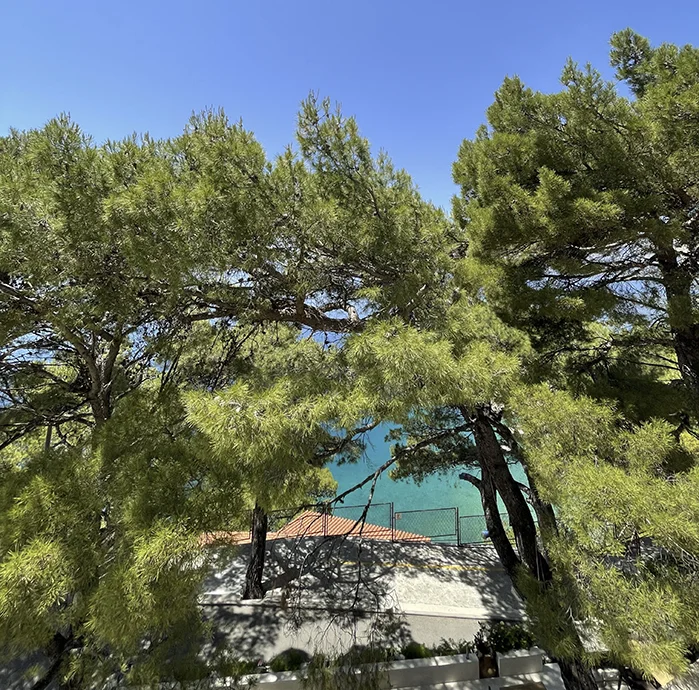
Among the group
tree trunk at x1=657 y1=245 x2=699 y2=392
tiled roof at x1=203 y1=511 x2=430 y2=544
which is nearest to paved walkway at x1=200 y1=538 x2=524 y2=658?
tiled roof at x1=203 y1=511 x2=430 y2=544

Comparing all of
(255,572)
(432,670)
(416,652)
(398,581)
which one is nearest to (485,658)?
(432,670)

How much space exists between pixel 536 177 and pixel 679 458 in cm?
288

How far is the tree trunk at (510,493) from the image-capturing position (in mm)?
3766

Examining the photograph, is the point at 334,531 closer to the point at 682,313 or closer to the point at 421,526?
the point at 421,526

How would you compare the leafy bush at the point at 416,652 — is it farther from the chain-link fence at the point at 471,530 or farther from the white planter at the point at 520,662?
the chain-link fence at the point at 471,530

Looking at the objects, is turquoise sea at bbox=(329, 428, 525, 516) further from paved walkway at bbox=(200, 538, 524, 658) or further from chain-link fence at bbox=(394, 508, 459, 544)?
paved walkway at bbox=(200, 538, 524, 658)

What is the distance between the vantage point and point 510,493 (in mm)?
3941

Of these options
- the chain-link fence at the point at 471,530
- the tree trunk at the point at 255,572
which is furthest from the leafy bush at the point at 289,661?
the chain-link fence at the point at 471,530

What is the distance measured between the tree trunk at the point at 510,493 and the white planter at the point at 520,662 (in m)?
1.30

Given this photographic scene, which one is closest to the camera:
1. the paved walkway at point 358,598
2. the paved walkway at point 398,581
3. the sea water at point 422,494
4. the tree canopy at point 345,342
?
the tree canopy at point 345,342

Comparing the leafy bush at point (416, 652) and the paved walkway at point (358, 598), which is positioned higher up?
the paved walkway at point (358, 598)

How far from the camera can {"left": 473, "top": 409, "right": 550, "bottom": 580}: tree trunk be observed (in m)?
3.77

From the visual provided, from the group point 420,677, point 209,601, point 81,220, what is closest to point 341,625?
point 420,677

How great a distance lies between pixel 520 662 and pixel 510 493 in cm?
205
